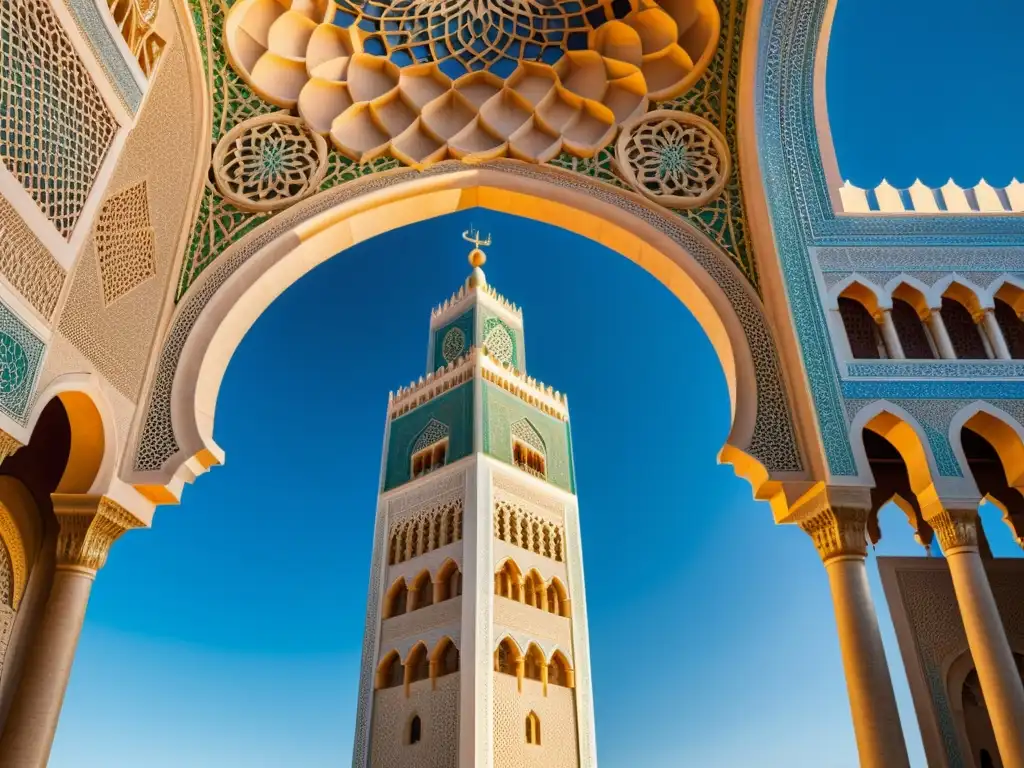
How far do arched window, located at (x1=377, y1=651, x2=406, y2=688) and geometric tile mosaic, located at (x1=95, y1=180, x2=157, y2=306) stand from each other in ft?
34.4

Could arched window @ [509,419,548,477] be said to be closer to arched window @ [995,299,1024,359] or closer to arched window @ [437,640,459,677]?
arched window @ [437,640,459,677]

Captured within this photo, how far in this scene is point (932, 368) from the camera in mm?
3533

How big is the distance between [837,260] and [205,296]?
3.23 meters

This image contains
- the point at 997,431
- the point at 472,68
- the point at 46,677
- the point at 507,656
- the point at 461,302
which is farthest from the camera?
the point at 461,302

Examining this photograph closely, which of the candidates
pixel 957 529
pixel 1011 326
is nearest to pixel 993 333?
pixel 1011 326

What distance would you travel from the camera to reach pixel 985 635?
2.91 metres

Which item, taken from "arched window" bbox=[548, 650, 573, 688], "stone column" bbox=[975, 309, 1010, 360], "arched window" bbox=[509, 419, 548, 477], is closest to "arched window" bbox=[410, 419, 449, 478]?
"arched window" bbox=[509, 419, 548, 477]

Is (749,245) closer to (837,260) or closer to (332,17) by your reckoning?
(837,260)

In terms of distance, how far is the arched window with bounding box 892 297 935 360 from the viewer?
3809 mm

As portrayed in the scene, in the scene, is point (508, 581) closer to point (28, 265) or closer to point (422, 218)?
point (422, 218)

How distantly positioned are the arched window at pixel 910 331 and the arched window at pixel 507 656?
9553mm

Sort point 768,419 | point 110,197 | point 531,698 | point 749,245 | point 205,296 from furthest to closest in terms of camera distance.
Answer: point 531,698
point 749,245
point 205,296
point 768,419
point 110,197

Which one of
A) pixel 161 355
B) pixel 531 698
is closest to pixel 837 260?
pixel 161 355

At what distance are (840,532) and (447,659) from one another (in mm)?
10026
